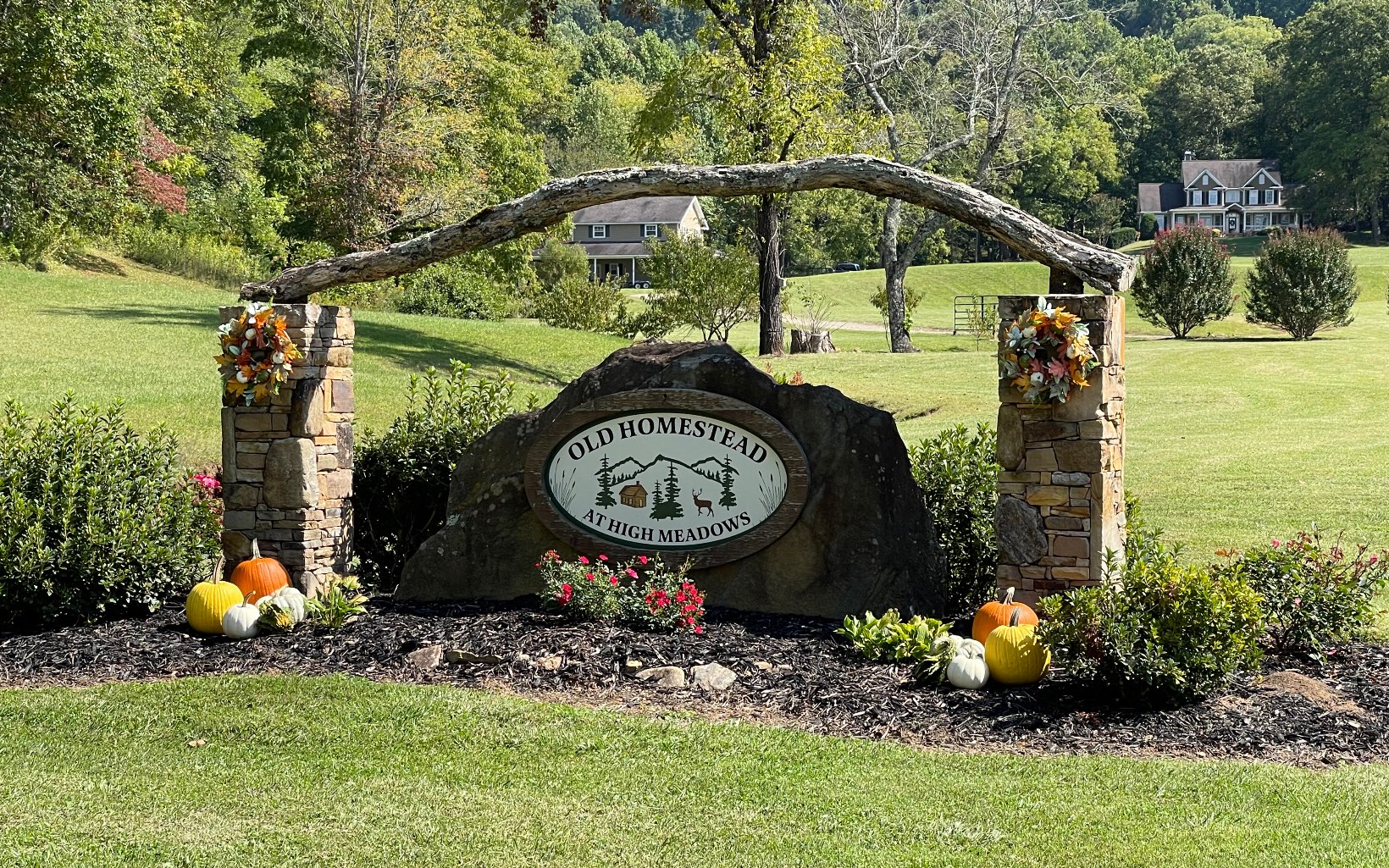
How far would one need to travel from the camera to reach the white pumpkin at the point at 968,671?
6.10 m

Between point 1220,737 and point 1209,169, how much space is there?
7888cm

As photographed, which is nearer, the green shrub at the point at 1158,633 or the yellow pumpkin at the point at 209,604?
the green shrub at the point at 1158,633

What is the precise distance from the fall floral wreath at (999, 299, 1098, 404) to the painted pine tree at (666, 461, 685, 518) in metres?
1.96

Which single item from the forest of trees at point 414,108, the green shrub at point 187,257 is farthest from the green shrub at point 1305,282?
the green shrub at point 187,257

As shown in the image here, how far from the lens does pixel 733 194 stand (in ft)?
24.7

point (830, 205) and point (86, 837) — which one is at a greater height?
point (830, 205)

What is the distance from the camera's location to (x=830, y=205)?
3491 centimetres

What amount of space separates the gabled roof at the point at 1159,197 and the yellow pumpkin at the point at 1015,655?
7526 centimetres

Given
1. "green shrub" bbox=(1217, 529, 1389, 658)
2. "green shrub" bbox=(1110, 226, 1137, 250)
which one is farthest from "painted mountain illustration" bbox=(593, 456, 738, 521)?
"green shrub" bbox=(1110, 226, 1137, 250)

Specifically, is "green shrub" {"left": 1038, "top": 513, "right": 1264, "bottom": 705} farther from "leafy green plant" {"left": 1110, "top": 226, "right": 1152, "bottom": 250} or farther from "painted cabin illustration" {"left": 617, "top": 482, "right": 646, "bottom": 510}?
"leafy green plant" {"left": 1110, "top": 226, "right": 1152, "bottom": 250}

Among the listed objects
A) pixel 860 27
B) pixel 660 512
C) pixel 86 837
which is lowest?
pixel 86 837

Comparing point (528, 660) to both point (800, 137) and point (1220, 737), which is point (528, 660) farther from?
point (800, 137)

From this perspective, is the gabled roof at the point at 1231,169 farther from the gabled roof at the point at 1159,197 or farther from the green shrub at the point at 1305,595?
the green shrub at the point at 1305,595

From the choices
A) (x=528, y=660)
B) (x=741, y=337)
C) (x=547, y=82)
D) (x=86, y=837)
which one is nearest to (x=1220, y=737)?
(x=528, y=660)
